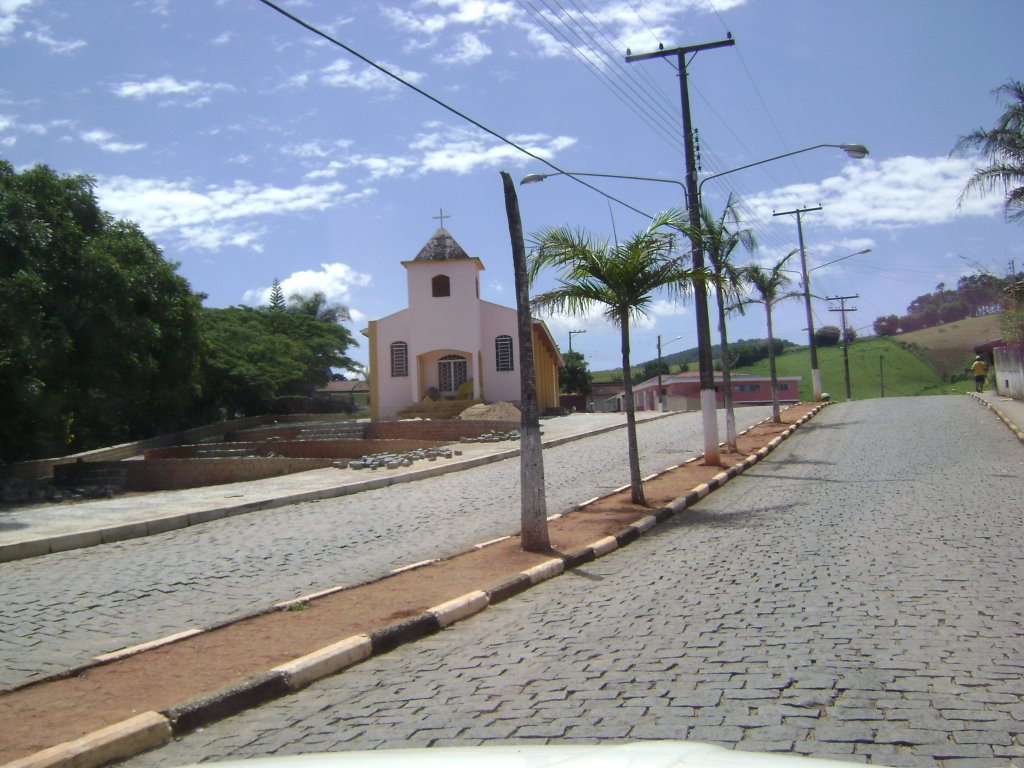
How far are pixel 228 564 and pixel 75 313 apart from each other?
38.4 feet

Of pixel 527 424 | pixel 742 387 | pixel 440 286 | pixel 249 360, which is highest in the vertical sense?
pixel 440 286

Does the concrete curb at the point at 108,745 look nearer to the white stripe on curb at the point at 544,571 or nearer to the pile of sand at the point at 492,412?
the white stripe on curb at the point at 544,571

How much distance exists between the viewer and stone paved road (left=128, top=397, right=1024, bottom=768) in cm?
436

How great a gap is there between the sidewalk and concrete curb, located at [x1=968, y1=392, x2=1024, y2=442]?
38.9ft

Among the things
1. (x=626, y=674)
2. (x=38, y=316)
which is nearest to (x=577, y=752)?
(x=626, y=674)

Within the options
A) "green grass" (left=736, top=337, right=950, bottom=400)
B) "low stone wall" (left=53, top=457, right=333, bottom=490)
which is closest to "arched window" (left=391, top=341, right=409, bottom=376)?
"low stone wall" (left=53, top=457, right=333, bottom=490)

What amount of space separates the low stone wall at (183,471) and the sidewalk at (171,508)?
1.60m

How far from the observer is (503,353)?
37.1 m

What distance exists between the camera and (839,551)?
8930 mm

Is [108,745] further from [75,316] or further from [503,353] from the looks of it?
[503,353]

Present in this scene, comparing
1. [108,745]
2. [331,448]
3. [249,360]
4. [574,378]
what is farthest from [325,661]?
[574,378]

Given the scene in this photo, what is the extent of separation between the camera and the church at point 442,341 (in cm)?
3644

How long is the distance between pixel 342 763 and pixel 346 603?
527 cm

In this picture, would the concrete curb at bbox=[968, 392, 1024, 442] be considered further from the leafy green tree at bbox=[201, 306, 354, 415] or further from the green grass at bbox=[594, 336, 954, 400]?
the green grass at bbox=[594, 336, 954, 400]
